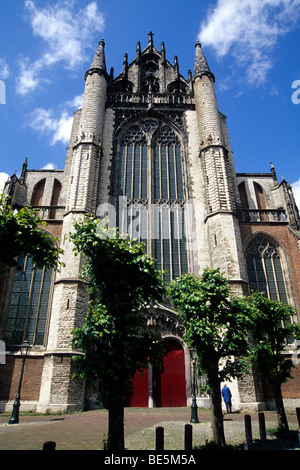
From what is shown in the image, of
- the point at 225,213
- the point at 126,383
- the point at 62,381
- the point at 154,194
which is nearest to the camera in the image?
the point at 126,383

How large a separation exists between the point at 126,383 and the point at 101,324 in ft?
4.42

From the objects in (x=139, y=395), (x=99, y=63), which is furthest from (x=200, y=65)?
(x=139, y=395)

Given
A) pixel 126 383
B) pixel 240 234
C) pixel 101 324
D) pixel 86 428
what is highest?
pixel 240 234

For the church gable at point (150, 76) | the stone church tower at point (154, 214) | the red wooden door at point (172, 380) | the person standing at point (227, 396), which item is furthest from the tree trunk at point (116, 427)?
the church gable at point (150, 76)

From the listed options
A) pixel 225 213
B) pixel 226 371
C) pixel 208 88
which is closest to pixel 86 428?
pixel 226 371

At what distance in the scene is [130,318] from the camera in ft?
24.2

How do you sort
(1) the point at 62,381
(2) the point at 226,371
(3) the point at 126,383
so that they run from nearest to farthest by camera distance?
(3) the point at 126,383 → (2) the point at 226,371 → (1) the point at 62,381

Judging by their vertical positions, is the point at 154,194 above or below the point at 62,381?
above

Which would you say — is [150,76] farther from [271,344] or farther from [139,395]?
[139,395]

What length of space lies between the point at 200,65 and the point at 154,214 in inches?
516

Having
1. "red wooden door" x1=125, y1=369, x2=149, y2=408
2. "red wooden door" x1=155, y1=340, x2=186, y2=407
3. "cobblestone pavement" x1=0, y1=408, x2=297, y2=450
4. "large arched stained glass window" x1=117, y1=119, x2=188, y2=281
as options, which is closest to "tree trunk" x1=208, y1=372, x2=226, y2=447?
"cobblestone pavement" x1=0, y1=408, x2=297, y2=450

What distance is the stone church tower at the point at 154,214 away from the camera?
1420 cm
